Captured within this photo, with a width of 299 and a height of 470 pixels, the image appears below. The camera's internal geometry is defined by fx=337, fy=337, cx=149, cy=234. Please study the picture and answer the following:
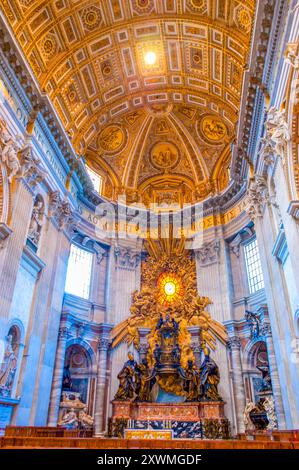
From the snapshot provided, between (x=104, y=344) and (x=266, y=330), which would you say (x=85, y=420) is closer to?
(x=104, y=344)

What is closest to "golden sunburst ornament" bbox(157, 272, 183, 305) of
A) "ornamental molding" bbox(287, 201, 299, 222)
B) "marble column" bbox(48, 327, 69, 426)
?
"marble column" bbox(48, 327, 69, 426)

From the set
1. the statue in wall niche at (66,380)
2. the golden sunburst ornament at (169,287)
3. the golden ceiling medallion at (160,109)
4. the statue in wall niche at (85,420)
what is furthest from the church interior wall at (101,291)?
the golden ceiling medallion at (160,109)

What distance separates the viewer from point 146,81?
1875 cm

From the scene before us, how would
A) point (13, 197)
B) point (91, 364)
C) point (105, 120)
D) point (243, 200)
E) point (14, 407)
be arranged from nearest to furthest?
point (14, 407)
point (13, 197)
point (91, 364)
point (243, 200)
point (105, 120)

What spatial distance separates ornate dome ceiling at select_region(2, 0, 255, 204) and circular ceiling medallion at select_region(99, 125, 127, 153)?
6 cm

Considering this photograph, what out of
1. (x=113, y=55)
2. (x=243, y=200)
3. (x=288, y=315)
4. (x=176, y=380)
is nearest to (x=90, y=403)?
(x=176, y=380)

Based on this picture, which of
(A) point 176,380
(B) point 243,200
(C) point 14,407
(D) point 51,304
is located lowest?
(C) point 14,407

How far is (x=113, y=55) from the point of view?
16906mm

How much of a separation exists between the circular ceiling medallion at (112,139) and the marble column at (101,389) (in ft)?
38.0

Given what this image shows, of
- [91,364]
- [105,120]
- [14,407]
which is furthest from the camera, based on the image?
[105,120]

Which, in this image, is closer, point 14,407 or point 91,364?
point 14,407

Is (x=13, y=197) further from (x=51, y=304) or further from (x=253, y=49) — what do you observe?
(x=253, y=49)

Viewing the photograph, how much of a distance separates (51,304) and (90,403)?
16.8 feet

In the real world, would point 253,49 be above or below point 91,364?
above
